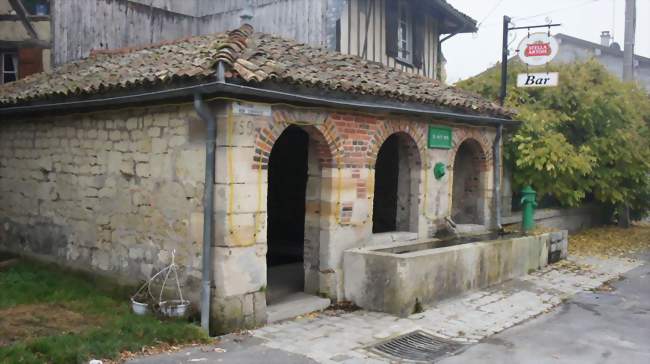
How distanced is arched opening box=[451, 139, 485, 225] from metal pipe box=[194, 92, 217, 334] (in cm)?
624

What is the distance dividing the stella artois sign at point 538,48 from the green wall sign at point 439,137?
335 centimetres

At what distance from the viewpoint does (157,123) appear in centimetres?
727

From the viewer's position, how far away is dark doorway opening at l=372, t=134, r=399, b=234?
11.0 m

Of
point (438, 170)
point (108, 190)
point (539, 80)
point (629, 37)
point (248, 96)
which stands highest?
point (629, 37)

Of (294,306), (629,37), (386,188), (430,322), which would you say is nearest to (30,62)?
(386,188)

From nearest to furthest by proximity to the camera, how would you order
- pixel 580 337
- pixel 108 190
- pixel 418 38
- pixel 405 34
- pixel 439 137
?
pixel 580 337 → pixel 108 190 → pixel 439 137 → pixel 405 34 → pixel 418 38

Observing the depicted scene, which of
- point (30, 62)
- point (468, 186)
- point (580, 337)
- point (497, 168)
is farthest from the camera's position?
point (468, 186)

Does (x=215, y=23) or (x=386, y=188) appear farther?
(x=215, y=23)

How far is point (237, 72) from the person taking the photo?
20.7 ft

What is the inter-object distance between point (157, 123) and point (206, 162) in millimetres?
1163

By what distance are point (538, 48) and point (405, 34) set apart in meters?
2.80

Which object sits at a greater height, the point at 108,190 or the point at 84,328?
the point at 108,190

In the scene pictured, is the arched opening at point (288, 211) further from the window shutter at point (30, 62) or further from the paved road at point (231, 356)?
the window shutter at point (30, 62)

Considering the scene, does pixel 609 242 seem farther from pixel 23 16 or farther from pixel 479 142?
pixel 23 16
